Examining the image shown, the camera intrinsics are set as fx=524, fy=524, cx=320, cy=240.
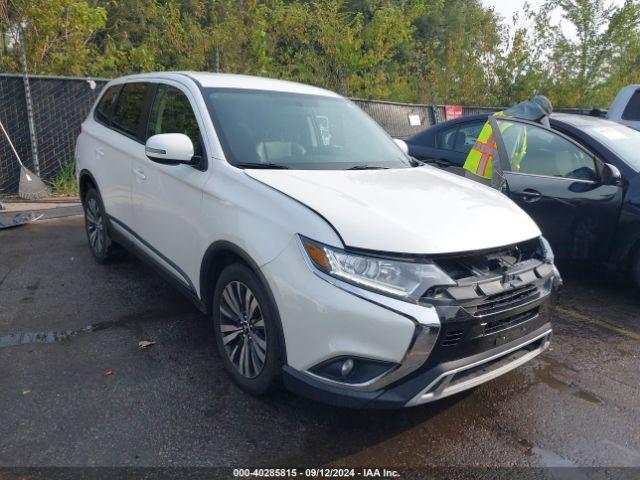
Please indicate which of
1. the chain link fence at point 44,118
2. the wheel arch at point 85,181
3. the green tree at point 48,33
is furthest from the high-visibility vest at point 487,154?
the green tree at point 48,33

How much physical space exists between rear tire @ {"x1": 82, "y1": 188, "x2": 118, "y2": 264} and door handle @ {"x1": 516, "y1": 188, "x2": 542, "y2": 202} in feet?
12.6

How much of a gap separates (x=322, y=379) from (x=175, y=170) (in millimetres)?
1768

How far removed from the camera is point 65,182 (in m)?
8.83

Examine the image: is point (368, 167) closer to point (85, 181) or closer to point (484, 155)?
point (484, 155)

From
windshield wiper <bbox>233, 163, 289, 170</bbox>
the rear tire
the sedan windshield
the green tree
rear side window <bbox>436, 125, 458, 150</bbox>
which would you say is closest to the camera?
windshield wiper <bbox>233, 163, 289, 170</bbox>

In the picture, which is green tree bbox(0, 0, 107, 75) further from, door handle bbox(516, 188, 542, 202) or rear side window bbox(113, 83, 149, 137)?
door handle bbox(516, 188, 542, 202)

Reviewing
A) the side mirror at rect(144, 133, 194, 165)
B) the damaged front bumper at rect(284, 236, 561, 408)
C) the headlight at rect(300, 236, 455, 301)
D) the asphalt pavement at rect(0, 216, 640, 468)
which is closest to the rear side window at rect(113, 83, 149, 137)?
the side mirror at rect(144, 133, 194, 165)

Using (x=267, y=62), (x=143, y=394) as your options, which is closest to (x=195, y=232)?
(x=143, y=394)

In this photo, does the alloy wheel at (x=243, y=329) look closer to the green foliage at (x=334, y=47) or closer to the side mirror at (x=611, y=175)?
the side mirror at (x=611, y=175)

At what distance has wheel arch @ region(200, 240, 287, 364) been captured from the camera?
8.46 ft

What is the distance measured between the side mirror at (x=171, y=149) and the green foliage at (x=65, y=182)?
20.9 ft

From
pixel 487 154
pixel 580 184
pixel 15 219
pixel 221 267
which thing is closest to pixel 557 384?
pixel 580 184

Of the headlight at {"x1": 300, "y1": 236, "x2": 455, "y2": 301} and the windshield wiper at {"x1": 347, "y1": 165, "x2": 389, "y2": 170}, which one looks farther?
the windshield wiper at {"x1": 347, "y1": 165, "x2": 389, "y2": 170}

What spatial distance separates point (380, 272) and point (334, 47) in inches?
504
